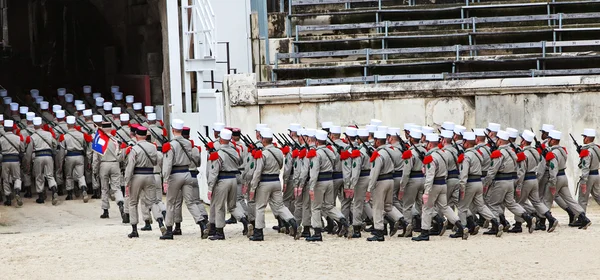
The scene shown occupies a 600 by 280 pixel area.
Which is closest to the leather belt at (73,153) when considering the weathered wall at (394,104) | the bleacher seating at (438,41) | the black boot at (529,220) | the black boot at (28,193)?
the black boot at (28,193)

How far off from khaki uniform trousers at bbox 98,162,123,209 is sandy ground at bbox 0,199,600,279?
6.32 ft

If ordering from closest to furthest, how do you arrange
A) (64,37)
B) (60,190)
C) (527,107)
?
(527,107) → (60,190) → (64,37)

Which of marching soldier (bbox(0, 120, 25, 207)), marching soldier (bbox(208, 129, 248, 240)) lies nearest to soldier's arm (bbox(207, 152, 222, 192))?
marching soldier (bbox(208, 129, 248, 240))

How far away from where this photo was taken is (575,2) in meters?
24.9

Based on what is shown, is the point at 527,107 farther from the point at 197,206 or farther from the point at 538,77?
the point at 197,206

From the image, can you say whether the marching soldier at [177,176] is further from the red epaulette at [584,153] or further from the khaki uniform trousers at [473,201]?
the red epaulette at [584,153]

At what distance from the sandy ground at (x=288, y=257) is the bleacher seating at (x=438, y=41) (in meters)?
5.92

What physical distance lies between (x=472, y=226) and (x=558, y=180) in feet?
5.95

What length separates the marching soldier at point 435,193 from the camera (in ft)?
57.8

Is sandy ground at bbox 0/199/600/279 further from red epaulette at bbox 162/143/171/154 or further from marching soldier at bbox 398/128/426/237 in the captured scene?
red epaulette at bbox 162/143/171/154

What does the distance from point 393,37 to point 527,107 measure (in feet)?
12.9

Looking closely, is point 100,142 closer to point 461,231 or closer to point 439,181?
point 439,181

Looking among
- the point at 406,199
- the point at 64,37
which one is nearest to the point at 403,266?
the point at 406,199

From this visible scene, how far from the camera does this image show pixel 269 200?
18.0 meters
